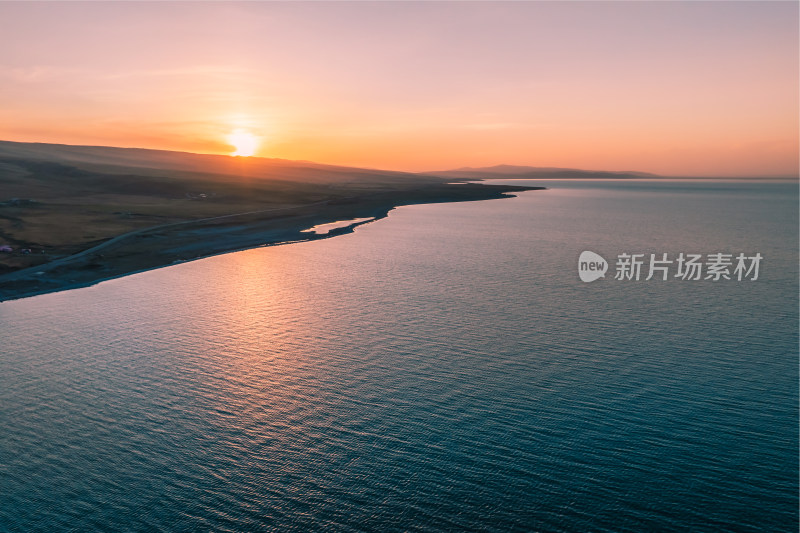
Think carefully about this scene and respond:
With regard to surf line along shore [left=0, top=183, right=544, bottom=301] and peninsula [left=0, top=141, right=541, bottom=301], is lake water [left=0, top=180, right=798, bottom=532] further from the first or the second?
peninsula [left=0, top=141, right=541, bottom=301]

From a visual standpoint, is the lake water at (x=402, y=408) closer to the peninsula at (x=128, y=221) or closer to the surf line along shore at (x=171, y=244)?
the surf line along shore at (x=171, y=244)

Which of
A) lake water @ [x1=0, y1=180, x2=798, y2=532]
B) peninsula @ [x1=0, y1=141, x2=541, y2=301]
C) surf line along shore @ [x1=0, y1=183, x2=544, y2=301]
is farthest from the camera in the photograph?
peninsula @ [x1=0, y1=141, x2=541, y2=301]

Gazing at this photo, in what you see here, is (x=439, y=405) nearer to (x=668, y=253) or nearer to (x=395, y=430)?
(x=395, y=430)

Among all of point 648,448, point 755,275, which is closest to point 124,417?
point 648,448

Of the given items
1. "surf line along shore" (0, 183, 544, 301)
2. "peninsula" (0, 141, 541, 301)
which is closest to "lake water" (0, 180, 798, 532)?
"surf line along shore" (0, 183, 544, 301)

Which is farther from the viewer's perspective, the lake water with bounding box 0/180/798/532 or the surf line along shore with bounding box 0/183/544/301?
the surf line along shore with bounding box 0/183/544/301
